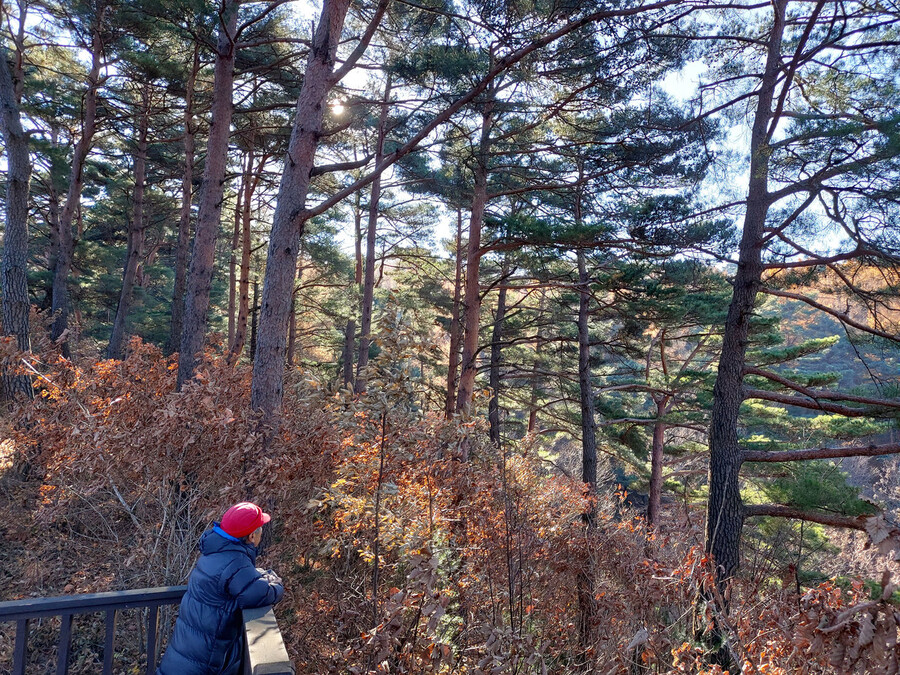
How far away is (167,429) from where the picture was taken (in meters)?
A: 4.31

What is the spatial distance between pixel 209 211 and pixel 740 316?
7.57 m

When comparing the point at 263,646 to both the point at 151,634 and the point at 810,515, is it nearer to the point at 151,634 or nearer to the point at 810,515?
the point at 151,634

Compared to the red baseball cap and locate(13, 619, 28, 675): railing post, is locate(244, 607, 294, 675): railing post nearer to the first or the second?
the red baseball cap

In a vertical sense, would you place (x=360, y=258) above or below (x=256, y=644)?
above

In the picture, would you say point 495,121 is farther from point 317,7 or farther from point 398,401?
point 398,401

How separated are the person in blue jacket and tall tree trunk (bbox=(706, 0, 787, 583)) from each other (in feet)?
19.3

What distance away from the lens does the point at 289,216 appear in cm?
517

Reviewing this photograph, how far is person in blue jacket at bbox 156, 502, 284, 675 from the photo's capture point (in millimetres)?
2639

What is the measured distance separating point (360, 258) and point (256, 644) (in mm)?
17428

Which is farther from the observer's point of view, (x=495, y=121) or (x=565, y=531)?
(x=495, y=121)

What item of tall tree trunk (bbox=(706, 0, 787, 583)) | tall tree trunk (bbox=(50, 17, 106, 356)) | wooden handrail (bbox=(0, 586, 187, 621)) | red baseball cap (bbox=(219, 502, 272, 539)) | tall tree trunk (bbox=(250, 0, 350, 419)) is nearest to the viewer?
wooden handrail (bbox=(0, 586, 187, 621))

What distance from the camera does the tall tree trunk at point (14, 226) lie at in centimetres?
748

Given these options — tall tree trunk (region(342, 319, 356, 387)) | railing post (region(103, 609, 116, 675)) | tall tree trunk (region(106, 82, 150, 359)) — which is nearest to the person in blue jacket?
railing post (region(103, 609, 116, 675))

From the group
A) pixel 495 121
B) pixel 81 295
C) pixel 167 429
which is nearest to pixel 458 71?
pixel 495 121
